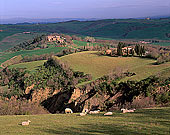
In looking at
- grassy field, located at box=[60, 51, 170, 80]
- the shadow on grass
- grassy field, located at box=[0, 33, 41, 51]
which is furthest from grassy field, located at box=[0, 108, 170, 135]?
grassy field, located at box=[0, 33, 41, 51]

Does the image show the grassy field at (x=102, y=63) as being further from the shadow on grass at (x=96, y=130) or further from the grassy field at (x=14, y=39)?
the grassy field at (x=14, y=39)

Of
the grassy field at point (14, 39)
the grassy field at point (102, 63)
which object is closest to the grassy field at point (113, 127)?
the grassy field at point (102, 63)

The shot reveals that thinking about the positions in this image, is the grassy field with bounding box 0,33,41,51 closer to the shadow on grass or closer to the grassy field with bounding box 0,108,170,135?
the grassy field with bounding box 0,108,170,135

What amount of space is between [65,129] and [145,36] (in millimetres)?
161010

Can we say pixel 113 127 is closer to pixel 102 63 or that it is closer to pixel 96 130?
pixel 96 130

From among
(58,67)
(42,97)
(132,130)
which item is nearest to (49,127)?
(132,130)

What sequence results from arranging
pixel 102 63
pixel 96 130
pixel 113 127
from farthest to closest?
pixel 102 63 < pixel 113 127 < pixel 96 130

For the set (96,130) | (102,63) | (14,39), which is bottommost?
(14,39)

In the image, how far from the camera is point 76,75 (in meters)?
48.2

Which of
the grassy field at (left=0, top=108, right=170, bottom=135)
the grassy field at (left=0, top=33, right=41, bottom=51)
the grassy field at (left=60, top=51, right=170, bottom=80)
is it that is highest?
the grassy field at (left=0, top=108, right=170, bottom=135)

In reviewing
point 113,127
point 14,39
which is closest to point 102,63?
point 113,127

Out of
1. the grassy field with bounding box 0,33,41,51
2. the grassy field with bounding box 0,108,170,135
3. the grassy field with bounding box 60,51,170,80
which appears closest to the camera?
the grassy field with bounding box 0,108,170,135

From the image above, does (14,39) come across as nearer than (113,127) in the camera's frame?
No

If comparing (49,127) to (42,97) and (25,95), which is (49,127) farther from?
(25,95)
